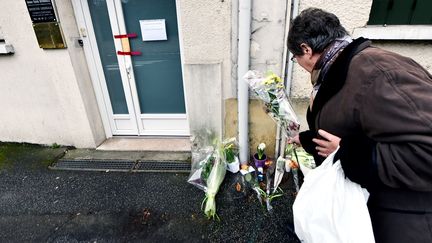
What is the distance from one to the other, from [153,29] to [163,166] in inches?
69.1

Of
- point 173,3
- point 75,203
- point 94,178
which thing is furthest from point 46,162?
point 173,3

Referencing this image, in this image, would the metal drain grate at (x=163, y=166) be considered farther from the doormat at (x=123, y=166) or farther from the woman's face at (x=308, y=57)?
the woman's face at (x=308, y=57)

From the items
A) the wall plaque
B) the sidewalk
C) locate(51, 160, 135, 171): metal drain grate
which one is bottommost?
the sidewalk

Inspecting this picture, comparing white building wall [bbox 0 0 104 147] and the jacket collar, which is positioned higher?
the jacket collar

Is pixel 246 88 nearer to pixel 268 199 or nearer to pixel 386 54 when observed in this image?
pixel 268 199

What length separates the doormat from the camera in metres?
3.21

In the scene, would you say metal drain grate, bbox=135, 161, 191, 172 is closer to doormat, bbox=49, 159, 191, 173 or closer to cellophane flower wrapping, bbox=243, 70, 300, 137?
doormat, bbox=49, 159, 191, 173

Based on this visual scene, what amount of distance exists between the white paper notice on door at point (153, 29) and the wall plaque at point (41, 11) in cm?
101

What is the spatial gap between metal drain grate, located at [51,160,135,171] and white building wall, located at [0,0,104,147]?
36cm

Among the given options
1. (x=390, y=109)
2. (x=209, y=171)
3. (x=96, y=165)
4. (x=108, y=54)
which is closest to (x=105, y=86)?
(x=108, y=54)

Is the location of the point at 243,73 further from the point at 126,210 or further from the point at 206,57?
the point at 126,210

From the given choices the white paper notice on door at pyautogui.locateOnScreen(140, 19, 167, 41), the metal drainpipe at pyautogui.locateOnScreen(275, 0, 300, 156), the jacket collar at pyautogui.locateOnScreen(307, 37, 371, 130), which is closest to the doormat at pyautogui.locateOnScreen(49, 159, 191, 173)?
the metal drainpipe at pyautogui.locateOnScreen(275, 0, 300, 156)

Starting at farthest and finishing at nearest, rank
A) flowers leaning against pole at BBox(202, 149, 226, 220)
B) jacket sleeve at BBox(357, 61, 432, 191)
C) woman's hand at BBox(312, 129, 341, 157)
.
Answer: flowers leaning against pole at BBox(202, 149, 226, 220) → woman's hand at BBox(312, 129, 341, 157) → jacket sleeve at BBox(357, 61, 432, 191)

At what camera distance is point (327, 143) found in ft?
4.23
